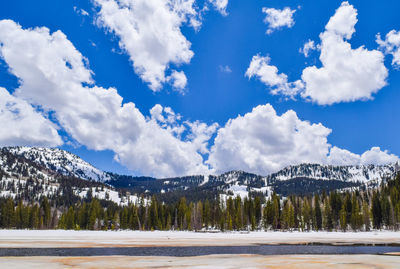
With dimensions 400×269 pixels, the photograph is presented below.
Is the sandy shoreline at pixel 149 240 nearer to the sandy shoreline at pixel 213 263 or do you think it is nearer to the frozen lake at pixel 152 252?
the frozen lake at pixel 152 252

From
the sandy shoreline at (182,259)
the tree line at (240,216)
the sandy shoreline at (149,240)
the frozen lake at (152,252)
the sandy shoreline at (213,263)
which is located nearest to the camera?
the sandy shoreline at (213,263)

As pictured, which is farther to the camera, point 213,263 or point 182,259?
point 182,259

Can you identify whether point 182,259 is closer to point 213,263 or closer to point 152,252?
point 213,263

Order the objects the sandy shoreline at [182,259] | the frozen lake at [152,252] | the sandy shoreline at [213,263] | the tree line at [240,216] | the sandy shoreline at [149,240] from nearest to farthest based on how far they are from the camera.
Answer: the sandy shoreline at [213,263] < the sandy shoreline at [182,259] < the frozen lake at [152,252] < the sandy shoreline at [149,240] < the tree line at [240,216]

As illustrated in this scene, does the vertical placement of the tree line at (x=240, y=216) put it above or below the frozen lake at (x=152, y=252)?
below

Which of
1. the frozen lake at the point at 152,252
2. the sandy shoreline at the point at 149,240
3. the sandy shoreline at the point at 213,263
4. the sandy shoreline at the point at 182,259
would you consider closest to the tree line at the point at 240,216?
the sandy shoreline at the point at 149,240

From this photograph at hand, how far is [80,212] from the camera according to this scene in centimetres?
14350

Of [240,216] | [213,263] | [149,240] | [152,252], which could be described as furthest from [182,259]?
[240,216]

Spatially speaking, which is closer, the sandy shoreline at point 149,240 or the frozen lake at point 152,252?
the frozen lake at point 152,252

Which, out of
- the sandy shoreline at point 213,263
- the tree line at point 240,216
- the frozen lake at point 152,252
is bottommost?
the tree line at point 240,216

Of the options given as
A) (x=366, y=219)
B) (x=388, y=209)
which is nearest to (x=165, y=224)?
(x=366, y=219)

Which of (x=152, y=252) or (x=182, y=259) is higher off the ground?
(x=182, y=259)

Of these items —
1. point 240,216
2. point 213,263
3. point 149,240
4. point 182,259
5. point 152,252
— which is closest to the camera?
point 213,263

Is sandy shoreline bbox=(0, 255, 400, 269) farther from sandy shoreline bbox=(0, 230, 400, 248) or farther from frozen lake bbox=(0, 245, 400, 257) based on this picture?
sandy shoreline bbox=(0, 230, 400, 248)
